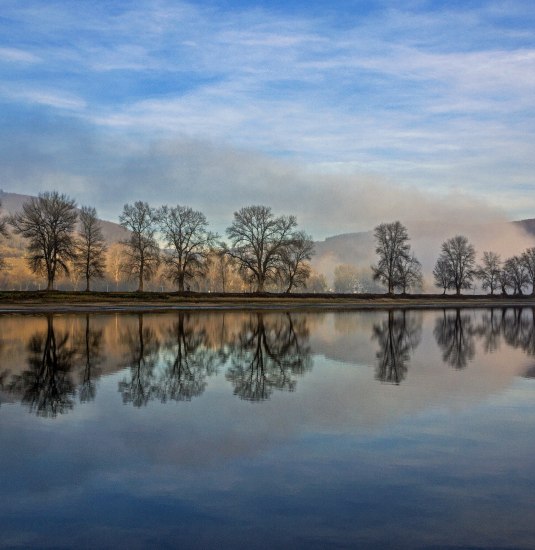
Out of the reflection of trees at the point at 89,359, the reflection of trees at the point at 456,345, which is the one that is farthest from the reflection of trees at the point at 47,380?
the reflection of trees at the point at 456,345

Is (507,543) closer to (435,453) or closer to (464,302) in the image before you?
(435,453)

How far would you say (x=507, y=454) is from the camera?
12008 mm

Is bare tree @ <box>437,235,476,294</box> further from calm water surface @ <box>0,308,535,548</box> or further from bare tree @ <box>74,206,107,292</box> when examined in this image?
calm water surface @ <box>0,308,535,548</box>

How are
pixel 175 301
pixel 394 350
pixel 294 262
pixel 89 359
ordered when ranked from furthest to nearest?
pixel 294 262 → pixel 175 301 → pixel 394 350 → pixel 89 359

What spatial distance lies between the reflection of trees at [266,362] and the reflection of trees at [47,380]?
5075mm

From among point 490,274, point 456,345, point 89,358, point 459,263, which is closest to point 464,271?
point 459,263

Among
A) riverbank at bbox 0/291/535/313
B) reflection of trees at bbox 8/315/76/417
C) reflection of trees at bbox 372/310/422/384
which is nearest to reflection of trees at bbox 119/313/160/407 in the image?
reflection of trees at bbox 8/315/76/417

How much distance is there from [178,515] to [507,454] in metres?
6.64

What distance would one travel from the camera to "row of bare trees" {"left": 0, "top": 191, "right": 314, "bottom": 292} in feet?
301

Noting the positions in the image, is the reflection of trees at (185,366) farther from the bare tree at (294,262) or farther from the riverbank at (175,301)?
the bare tree at (294,262)

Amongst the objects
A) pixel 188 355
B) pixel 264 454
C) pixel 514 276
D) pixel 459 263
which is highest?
pixel 459 263

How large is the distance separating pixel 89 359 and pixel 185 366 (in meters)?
4.57

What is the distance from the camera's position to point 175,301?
88500 mm

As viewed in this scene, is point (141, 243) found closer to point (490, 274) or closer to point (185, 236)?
point (185, 236)
